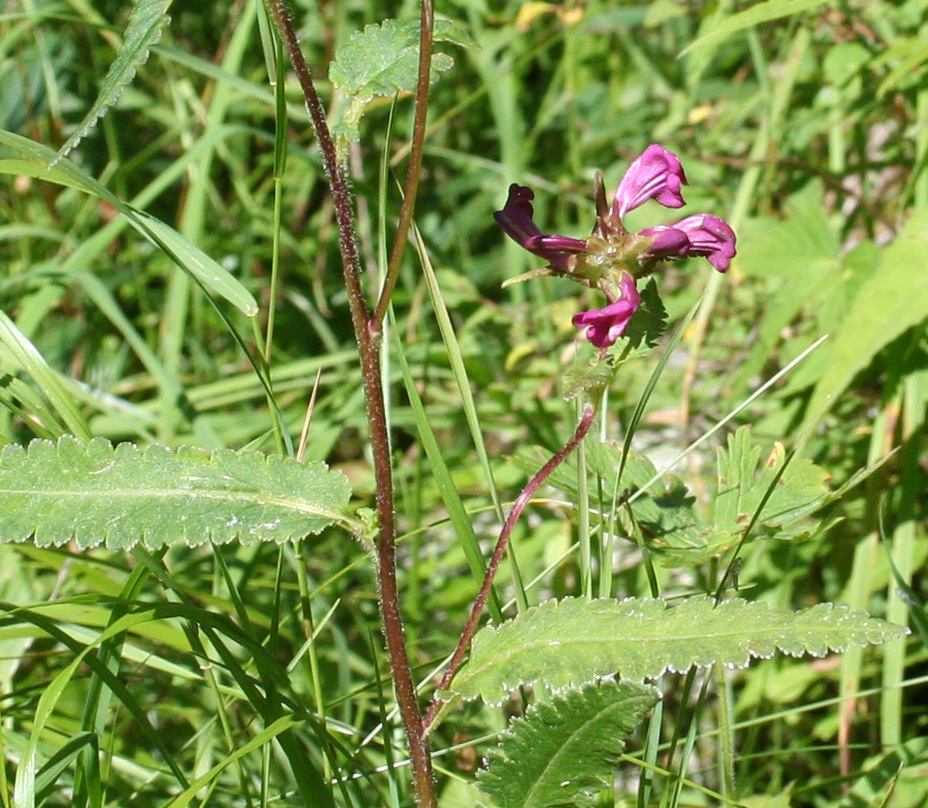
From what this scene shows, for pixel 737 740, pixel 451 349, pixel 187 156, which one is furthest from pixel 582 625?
pixel 187 156

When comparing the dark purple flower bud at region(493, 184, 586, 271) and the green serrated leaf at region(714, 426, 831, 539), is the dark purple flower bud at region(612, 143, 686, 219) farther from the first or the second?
the green serrated leaf at region(714, 426, 831, 539)

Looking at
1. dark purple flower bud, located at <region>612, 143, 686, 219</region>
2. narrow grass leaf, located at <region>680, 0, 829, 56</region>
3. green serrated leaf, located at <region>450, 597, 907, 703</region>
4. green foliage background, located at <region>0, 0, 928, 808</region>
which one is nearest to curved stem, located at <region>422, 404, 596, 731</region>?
green serrated leaf, located at <region>450, 597, 907, 703</region>

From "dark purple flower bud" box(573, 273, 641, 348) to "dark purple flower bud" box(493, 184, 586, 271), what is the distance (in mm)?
73

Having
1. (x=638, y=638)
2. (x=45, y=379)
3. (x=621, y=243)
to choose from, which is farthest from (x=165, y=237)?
(x=638, y=638)

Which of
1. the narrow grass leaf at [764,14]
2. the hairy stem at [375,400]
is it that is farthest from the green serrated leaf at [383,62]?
the narrow grass leaf at [764,14]

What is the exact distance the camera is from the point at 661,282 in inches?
108

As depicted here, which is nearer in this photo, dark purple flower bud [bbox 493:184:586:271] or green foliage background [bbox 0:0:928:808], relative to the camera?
dark purple flower bud [bbox 493:184:586:271]

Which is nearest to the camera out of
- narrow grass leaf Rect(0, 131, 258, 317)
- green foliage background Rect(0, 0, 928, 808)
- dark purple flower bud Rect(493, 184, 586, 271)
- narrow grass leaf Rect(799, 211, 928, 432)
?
dark purple flower bud Rect(493, 184, 586, 271)

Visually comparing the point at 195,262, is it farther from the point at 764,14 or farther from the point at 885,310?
the point at 885,310

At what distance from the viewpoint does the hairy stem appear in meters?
0.93

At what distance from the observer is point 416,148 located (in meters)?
0.90

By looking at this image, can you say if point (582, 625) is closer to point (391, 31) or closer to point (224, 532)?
point (224, 532)

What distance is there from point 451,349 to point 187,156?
121cm

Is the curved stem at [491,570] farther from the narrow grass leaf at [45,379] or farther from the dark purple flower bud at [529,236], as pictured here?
the narrow grass leaf at [45,379]
